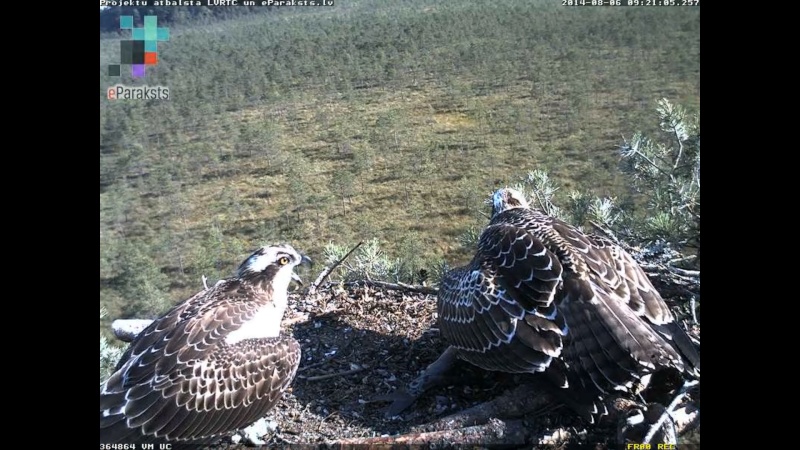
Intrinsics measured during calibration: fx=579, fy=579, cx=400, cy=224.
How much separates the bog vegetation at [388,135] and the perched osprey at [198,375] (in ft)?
3.55

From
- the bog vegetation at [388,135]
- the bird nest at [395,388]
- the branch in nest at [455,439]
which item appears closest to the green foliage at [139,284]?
the bog vegetation at [388,135]

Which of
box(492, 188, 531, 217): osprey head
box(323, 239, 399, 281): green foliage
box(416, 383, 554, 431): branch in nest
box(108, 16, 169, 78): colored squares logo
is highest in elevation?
box(108, 16, 169, 78): colored squares logo

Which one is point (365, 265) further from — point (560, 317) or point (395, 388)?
point (560, 317)

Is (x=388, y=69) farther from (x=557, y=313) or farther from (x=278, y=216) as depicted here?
(x=557, y=313)

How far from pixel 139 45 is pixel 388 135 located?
7558mm

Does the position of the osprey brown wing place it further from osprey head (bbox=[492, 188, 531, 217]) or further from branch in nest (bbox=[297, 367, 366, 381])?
osprey head (bbox=[492, 188, 531, 217])

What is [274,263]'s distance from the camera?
16.7ft

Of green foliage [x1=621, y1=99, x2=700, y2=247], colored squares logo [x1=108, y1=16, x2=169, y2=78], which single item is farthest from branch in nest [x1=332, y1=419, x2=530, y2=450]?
colored squares logo [x1=108, y1=16, x2=169, y2=78]

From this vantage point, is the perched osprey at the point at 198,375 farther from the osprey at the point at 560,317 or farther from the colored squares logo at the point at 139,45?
the colored squares logo at the point at 139,45

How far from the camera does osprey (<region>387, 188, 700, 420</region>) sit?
3992 mm

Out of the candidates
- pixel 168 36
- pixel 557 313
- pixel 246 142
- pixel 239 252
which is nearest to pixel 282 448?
pixel 557 313

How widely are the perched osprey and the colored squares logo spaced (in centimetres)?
218

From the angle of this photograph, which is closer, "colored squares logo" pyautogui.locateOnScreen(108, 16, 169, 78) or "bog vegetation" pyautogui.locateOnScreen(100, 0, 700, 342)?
"colored squares logo" pyautogui.locateOnScreen(108, 16, 169, 78)

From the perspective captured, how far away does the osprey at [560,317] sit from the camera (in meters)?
3.99
